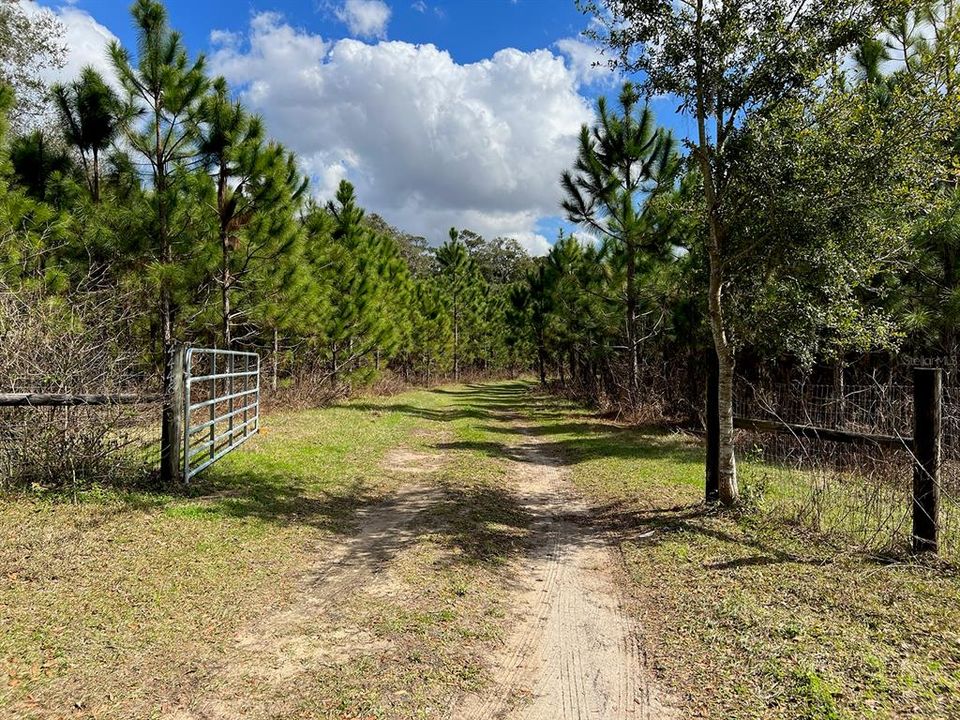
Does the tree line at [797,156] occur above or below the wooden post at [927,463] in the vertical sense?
above

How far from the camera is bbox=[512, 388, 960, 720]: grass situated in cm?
294

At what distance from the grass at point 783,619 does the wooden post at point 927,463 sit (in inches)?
10.9

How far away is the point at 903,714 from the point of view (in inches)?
108

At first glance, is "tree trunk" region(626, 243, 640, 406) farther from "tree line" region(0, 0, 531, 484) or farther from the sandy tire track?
the sandy tire track

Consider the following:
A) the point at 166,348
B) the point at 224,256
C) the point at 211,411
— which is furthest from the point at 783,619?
the point at 224,256

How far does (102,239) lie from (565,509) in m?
9.09

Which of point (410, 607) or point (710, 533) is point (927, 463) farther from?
point (410, 607)

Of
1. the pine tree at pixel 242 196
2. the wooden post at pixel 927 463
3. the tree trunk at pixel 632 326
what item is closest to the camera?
the wooden post at pixel 927 463

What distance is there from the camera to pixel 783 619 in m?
3.74

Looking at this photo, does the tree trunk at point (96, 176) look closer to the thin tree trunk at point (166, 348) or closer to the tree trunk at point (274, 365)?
the thin tree trunk at point (166, 348)

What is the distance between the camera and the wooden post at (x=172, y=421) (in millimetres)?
6543

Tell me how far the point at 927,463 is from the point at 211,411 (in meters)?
7.85

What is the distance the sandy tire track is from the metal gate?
13.8ft

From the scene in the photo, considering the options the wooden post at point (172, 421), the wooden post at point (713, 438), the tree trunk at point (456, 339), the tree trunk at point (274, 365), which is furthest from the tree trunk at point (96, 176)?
the tree trunk at point (456, 339)
